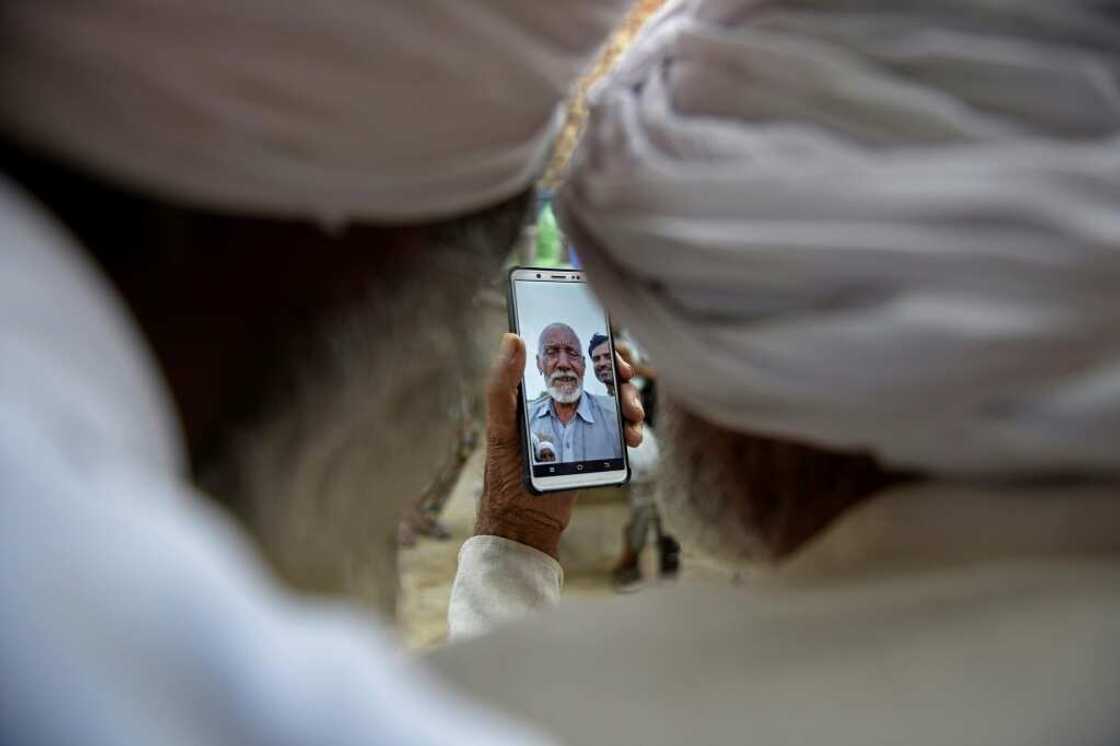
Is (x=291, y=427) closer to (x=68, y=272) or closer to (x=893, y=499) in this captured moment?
(x=68, y=272)

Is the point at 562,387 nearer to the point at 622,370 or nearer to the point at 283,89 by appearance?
the point at 622,370

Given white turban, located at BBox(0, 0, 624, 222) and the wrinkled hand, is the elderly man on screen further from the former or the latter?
white turban, located at BBox(0, 0, 624, 222)

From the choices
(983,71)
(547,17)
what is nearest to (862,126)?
(983,71)

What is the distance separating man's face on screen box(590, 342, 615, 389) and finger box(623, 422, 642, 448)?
5 centimetres

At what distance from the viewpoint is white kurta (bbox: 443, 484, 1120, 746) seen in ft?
1.63

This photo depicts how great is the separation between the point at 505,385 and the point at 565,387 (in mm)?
65

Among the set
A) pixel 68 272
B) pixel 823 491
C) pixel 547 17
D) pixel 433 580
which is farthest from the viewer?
pixel 433 580

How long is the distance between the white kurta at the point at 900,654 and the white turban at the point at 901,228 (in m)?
0.05

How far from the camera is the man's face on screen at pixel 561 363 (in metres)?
0.94

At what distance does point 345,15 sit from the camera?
15.9 inches

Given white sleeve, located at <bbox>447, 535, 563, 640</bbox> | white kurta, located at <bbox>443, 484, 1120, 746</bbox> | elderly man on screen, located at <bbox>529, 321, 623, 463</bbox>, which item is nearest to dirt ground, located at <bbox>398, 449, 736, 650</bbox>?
white sleeve, located at <bbox>447, 535, 563, 640</bbox>

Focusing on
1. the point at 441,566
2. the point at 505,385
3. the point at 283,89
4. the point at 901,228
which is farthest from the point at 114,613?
the point at 441,566

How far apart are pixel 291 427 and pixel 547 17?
0.25 meters

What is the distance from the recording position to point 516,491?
1000 mm
